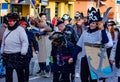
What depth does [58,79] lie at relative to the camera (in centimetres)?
1034

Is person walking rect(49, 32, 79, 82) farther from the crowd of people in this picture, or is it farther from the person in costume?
the person in costume

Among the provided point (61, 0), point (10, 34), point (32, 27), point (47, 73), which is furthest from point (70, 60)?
point (61, 0)

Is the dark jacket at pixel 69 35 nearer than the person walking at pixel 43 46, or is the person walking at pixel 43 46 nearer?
the dark jacket at pixel 69 35

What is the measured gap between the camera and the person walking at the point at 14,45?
9.94 metres

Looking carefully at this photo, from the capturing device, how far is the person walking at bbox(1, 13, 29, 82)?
9.94m

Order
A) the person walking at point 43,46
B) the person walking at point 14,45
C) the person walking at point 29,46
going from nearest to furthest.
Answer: the person walking at point 14,45
the person walking at point 29,46
the person walking at point 43,46

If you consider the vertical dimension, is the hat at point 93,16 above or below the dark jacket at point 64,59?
above

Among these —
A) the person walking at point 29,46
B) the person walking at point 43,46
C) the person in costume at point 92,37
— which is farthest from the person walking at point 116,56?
the person walking at point 43,46

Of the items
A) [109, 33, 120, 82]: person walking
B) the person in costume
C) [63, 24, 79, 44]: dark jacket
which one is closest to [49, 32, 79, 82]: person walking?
[63, 24, 79, 44]: dark jacket

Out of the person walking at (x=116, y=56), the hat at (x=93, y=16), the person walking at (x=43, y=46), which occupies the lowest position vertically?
the person walking at (x=43, y=46)

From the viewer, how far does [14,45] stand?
32.6ft

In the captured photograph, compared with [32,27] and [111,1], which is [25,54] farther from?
[111,1]

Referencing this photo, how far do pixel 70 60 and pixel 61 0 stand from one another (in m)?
40.0

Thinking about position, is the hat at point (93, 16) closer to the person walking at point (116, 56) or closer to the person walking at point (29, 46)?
the person walking at point (116, 56)
